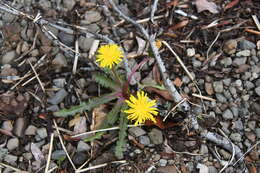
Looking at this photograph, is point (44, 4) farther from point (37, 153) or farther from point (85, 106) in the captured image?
point (37, 153)

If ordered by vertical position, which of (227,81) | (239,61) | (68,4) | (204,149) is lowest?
(204,149)

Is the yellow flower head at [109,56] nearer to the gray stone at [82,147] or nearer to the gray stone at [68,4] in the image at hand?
the gray stone at [82,147]

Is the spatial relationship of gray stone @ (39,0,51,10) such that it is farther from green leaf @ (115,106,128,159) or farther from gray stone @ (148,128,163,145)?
gray stone @ (148,128,163,145)

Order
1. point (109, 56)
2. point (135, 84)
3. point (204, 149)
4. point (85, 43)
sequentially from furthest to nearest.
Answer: point (85, 43)
point (135, 84)
point (204, 149)
point (109, 56)

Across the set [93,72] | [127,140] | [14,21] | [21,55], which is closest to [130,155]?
[127,140]

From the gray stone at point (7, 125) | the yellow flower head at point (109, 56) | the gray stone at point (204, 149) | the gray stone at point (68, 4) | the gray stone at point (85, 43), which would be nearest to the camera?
the yellow flower head at point (109, 56)

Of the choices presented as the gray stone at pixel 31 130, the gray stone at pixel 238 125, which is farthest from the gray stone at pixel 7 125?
the gray stone at pixel 238 125

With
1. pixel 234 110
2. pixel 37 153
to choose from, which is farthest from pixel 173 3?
pixel 37 153
